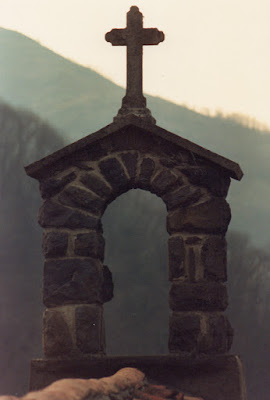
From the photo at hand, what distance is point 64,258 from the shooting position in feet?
21.2

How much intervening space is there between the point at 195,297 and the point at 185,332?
0.88ft

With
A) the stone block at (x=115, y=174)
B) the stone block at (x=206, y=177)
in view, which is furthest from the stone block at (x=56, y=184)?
the stone block at (x=206, y=177)

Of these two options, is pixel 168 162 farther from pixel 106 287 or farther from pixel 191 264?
pixel 106 287

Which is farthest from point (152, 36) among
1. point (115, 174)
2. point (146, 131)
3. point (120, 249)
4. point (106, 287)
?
point (120, 249)

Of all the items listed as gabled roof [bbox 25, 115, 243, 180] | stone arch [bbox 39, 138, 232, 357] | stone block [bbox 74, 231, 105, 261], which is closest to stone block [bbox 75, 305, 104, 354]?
stone arch [bbox 39, 138, 232, 357]

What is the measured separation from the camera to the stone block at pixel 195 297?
6.29 metres

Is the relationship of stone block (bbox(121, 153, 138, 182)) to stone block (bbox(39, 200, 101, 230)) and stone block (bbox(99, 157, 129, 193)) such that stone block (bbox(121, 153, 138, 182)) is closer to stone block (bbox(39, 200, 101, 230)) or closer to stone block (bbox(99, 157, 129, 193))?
stone block (bbox(99, 157, 129, 193))

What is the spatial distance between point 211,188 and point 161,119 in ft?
39.7

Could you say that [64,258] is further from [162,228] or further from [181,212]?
[162,228]

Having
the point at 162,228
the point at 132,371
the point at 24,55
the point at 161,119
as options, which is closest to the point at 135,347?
the point at 162,228

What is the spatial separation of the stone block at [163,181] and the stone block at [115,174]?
0.22 meters

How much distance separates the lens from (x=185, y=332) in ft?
20.5

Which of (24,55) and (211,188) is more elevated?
(24,55)

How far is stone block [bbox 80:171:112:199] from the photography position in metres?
6.52
